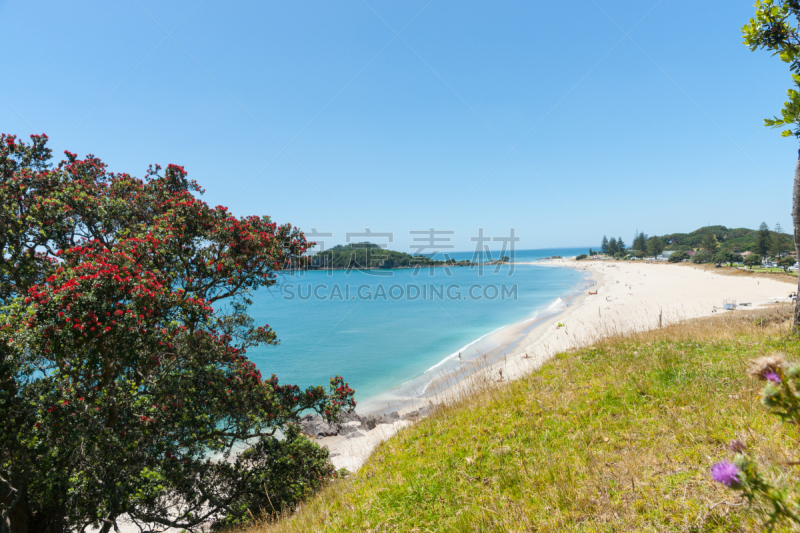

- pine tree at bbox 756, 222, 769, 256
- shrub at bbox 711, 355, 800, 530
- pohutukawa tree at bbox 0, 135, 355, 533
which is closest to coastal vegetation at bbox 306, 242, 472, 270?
pohutukawa tree at bbox 0, 135, 355, 533

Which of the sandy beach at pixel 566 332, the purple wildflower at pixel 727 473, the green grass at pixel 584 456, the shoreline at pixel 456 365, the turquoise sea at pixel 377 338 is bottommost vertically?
the turquoise sea at pixel 377 338

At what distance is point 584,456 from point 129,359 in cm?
635

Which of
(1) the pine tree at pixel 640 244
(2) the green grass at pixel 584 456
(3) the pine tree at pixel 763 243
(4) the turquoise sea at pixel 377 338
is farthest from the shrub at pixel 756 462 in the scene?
(1) the pine tree at pixel 640 244

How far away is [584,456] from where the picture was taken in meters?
4.17

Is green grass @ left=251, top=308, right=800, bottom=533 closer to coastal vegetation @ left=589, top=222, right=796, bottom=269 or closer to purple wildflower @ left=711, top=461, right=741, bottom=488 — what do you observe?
purple wildflower @ left=711, top=461, right=741, bottom=488

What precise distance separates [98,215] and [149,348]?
370cm

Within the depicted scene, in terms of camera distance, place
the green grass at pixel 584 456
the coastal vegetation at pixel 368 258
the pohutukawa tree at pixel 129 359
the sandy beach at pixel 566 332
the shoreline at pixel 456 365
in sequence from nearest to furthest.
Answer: the green grass at pixel 584 456, the pohutukawa tree at pixel 129 359, the sandy beach at pixel 566 332, the shoreline at pixel 456 365, the coastal vegetation at pixel 368 258

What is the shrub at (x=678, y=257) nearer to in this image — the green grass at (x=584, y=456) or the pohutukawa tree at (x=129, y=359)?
the green grass at (x=584, y=456)

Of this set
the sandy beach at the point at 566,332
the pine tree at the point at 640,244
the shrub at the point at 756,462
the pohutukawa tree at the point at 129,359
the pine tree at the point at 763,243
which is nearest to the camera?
the shrub at the point at 756,462

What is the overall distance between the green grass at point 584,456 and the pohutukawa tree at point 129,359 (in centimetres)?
246

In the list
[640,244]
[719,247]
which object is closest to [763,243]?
[719,247]

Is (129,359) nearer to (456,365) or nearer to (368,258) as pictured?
(456,365)

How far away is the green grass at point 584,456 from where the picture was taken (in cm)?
316

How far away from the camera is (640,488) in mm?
3350
